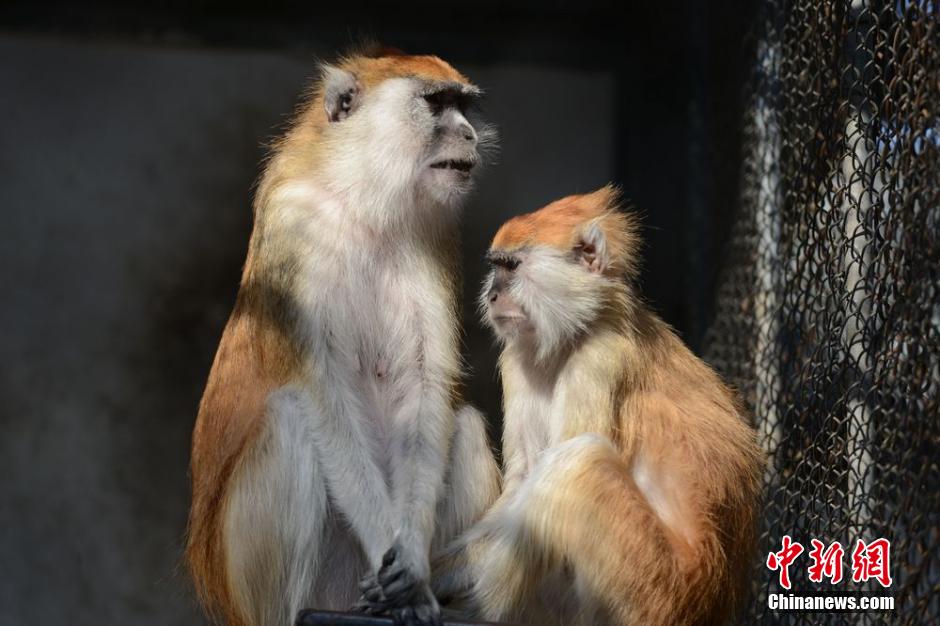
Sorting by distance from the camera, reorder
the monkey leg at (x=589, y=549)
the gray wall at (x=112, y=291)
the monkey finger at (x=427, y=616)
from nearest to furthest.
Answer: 1. the monkey finger at (x=427, y=616)
2. the monkey leg at (x=589, y=549)
3. the gray wall at (x=112, y=291)

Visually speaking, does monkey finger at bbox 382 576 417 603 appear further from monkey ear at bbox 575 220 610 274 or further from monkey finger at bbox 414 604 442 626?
monkey ear at bbox 575 220 610 274

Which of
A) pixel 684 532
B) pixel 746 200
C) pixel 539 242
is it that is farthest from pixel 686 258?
pixel 684 532

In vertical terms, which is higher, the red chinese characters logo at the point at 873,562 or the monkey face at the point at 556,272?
the monkey face at the point at 556,272

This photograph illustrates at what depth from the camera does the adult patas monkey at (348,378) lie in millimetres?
4816

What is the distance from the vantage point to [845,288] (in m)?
5.40

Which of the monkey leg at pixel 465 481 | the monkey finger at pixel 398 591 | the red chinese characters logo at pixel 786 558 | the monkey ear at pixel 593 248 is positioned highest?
the monkey ear at pixel 593 248

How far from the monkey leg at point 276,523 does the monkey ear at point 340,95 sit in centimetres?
134

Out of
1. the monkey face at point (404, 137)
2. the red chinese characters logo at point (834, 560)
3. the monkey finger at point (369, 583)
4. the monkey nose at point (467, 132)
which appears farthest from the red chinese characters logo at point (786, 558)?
the monkey nose at point (467, 132)

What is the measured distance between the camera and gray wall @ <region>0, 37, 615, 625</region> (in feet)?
25.7

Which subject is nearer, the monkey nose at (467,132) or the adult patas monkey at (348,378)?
the adult patas monkey at (348,378)

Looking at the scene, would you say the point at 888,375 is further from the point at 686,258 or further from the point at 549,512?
the point at 686,258

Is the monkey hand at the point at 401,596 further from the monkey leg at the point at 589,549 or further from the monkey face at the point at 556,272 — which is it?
the monkey face at the point at 556,272

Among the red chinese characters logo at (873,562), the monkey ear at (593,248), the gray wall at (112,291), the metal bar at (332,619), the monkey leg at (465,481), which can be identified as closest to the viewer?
the metal bar at (332,619)

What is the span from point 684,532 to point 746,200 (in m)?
2.56
